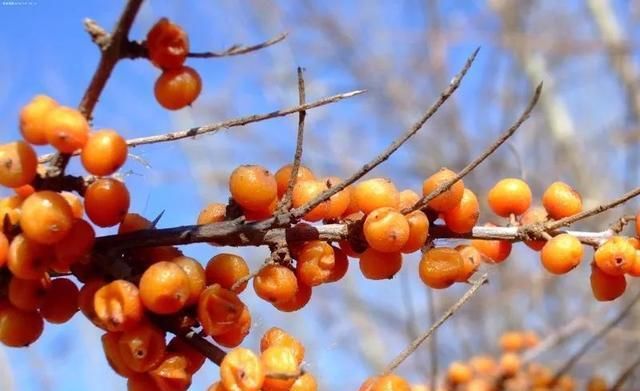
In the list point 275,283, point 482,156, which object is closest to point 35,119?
point 275,283


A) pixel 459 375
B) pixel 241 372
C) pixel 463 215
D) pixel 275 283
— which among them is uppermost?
pixel 459 375

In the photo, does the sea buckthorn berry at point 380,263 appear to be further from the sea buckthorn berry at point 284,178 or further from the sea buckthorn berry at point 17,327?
the sea buckthorn berry at point 17,327

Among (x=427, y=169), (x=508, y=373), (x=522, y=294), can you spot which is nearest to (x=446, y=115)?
(x=427, y=169)

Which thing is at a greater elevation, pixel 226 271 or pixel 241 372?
pixel 226 271

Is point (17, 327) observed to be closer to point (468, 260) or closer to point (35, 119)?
point (35, 119)

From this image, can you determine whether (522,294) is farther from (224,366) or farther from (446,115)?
(224,366)

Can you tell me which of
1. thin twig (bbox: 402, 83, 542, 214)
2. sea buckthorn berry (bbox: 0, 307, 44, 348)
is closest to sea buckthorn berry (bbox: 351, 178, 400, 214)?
thin twig (bbox: 402, 83, 542, 214)
